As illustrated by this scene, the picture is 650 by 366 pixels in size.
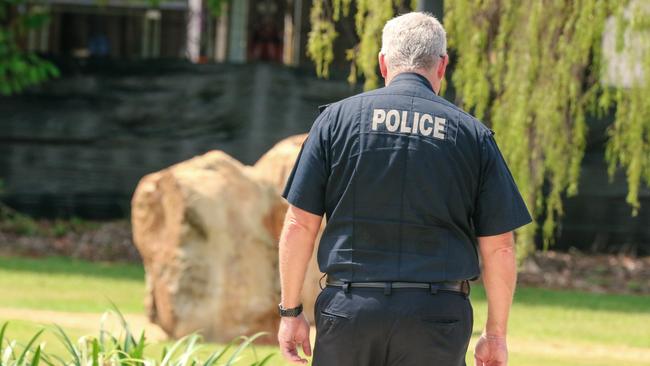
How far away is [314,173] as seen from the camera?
12.9 ft

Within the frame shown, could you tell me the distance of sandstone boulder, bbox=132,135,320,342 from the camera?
8352 mm

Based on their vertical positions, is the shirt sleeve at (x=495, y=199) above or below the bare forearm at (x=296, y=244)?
above

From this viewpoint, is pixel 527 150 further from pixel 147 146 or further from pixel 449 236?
pixel 449 236

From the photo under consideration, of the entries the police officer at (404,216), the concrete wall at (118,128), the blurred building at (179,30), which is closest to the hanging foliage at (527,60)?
the concrete wall at (118,128)

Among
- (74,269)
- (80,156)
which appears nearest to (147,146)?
(80,156)

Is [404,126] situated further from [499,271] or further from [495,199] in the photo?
[499,271]

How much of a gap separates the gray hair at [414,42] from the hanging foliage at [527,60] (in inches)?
231

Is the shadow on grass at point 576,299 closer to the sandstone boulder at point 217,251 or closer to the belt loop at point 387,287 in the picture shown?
the sandstone boulder at point 217,251

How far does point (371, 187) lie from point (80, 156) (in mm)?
11690

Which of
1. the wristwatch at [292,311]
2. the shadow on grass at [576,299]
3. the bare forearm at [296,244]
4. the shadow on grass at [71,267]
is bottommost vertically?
the shadow on grass at [71,267]

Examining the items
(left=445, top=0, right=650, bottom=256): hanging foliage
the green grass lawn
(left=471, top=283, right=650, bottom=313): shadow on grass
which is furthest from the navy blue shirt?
(left=471, top=283, right=650, bottom=313): shadow on grass

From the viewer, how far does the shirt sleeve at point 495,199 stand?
392cm

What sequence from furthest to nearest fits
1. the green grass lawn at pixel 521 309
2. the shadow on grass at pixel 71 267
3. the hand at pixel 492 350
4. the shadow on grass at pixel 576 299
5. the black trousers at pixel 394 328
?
the shadow on grass at pixel 71 267 < the shadow on grass at pixel 576 299 < the green grass lawn at pixel 521 309 < the hand at pixel 492 350 < the black trousers at pixel 394 328

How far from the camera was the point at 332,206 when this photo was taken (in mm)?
3961
